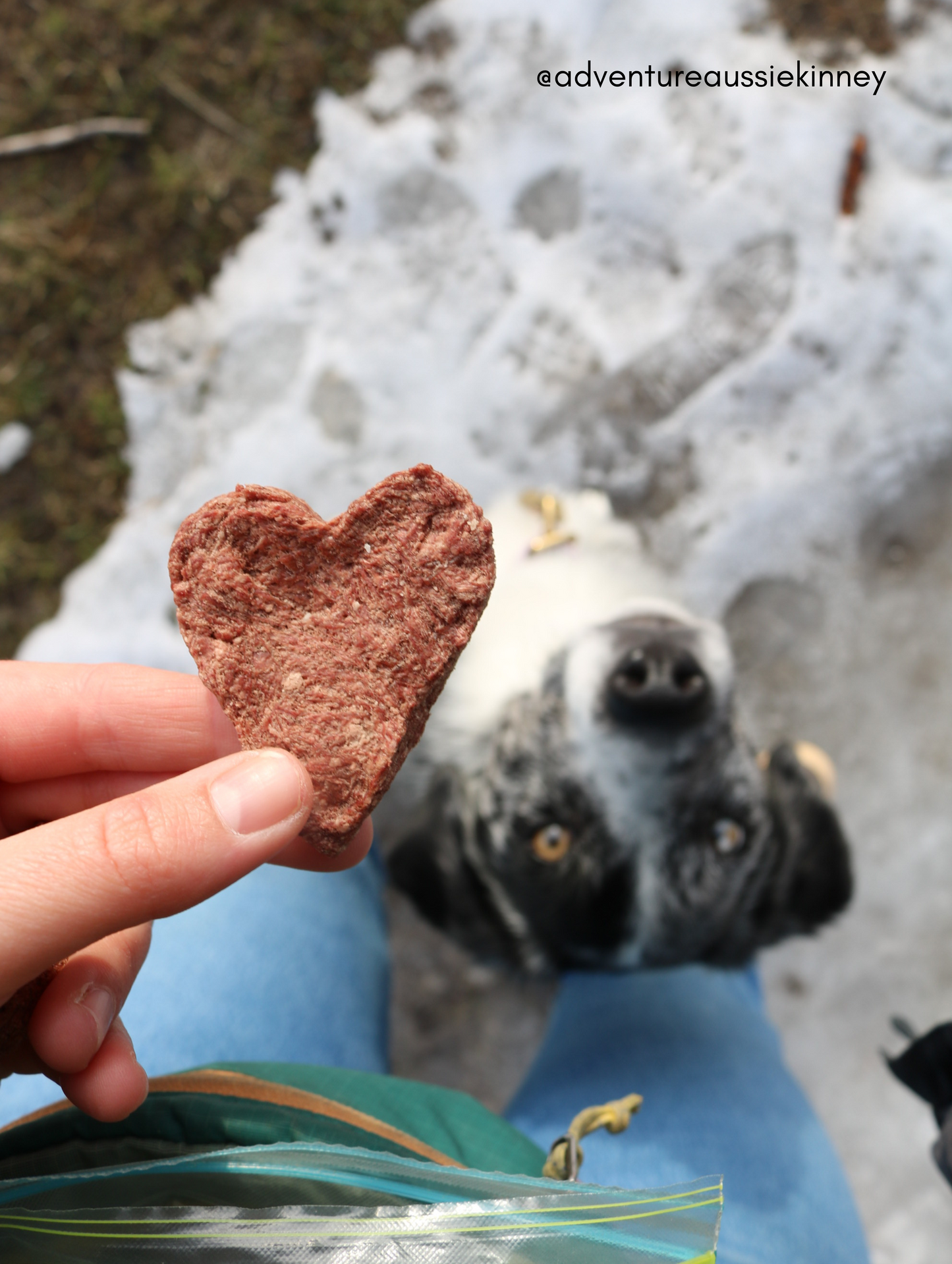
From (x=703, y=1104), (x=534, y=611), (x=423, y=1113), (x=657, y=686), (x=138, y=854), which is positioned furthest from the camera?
(x=534, y=611)

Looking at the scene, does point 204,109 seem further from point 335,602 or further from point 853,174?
point 335,602

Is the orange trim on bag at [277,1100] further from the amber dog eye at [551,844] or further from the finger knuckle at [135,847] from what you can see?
the amber dog eye at [551,844]

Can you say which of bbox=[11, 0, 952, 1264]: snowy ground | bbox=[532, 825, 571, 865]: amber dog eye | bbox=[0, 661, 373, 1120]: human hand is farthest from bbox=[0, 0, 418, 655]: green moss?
bbox=[532, 825, 571, 865]: amber dog eye

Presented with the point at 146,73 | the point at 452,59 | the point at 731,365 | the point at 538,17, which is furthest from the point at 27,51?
the point at 731,365

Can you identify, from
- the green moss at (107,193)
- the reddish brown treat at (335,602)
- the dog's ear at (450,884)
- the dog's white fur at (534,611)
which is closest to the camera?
the reddish brown treat at (335,602)

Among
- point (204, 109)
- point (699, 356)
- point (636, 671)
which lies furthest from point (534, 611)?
point (204, 109)

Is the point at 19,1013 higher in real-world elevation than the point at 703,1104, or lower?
higher

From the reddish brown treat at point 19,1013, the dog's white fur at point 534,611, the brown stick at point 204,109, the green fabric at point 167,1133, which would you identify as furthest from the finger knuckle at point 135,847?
the brown stick at point 204,109

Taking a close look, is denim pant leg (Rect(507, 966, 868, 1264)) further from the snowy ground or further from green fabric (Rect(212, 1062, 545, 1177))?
the snowy ground
